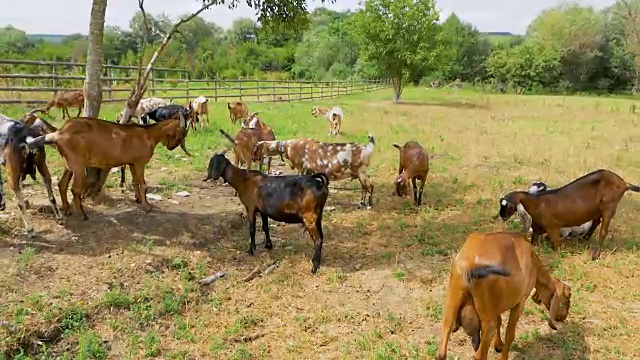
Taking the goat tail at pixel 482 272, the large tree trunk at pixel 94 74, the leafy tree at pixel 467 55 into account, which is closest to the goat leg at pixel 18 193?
the large tree trunk at pixel 94 74

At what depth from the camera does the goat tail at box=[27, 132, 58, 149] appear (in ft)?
21.4

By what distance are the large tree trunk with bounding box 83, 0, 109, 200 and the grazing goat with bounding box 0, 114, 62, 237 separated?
96 centimetres

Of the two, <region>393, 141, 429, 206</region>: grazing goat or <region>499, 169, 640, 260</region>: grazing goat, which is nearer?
<region>499, 169, 640, 260</region>: grazing goat

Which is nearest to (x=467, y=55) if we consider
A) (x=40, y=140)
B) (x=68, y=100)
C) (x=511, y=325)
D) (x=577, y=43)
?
(x=577, y=43)

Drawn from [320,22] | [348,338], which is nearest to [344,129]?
[348,338]

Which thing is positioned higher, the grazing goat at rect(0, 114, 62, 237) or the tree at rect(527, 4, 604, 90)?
the tree at rect(527, 4, 604, 90)

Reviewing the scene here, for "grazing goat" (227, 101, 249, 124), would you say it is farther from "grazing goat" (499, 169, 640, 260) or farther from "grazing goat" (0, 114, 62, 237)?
"grazing goat" (499, 169, 640, 260)

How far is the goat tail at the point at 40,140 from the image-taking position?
652 cm

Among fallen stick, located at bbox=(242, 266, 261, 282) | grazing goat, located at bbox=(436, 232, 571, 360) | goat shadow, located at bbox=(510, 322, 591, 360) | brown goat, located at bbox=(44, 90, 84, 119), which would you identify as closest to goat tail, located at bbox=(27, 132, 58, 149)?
fallen stick, located at bbox=(242, 266, 261, 282)

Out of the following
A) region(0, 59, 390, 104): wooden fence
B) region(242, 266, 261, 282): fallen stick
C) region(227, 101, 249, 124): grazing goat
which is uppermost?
Result: region(0, 59, 390, 104): wooden fence

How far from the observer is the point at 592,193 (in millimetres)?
7008

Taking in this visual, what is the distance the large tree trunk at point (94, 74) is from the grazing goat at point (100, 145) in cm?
46

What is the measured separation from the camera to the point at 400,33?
35.3m

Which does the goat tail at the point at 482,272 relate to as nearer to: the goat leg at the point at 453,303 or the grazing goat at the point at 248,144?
the goat leg at the point at 453,303
